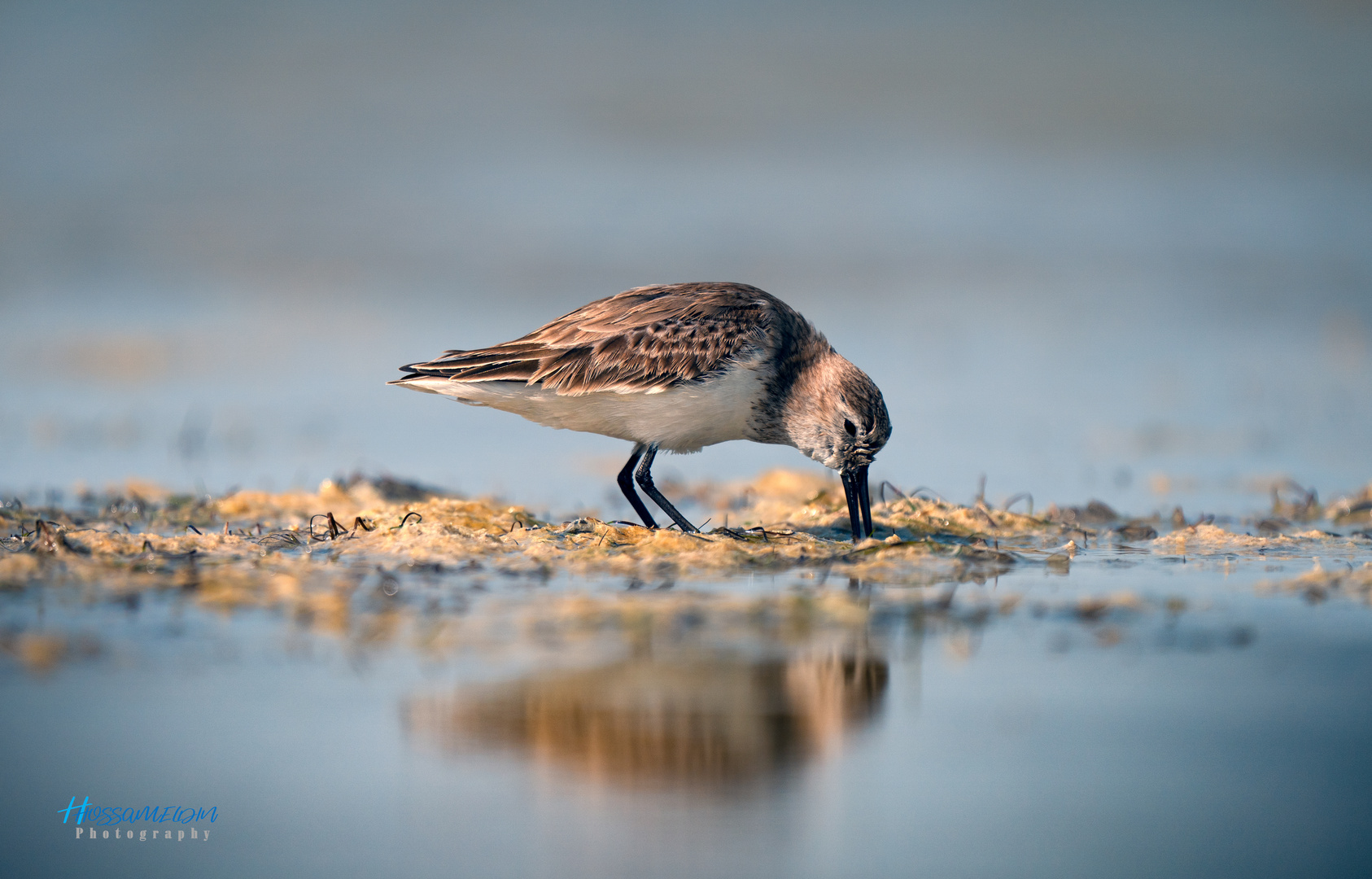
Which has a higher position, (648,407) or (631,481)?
(648,407)

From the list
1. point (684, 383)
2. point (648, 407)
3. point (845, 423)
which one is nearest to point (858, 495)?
point (845, 423)

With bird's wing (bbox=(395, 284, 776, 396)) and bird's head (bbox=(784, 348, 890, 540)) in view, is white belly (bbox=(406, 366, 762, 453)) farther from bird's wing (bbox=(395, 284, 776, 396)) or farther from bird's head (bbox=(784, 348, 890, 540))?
bird's head (bbox=(784, 348, 890, 540))

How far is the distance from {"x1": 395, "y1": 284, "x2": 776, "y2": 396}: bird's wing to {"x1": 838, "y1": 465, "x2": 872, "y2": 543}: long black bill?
2.83 ft

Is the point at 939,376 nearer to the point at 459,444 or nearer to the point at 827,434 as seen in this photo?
the point at 459,444

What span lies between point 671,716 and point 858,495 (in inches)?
123

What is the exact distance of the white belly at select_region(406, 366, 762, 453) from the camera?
662 centimetres

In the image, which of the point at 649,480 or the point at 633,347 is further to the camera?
the point at 649,480

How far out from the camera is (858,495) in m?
6.76
